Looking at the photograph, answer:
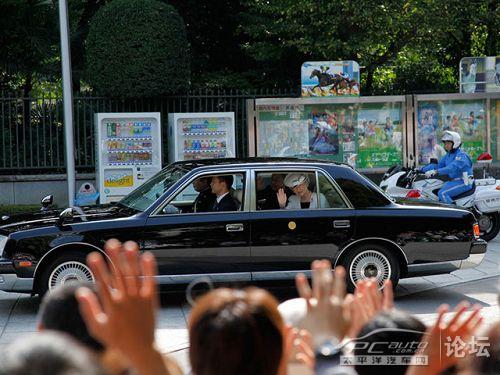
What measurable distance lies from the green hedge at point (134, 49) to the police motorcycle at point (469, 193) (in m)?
5.79

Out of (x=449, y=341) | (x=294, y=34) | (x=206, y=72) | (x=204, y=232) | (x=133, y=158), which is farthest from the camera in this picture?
(x=206, y=72)

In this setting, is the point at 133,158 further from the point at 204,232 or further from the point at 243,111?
the point at 204,232

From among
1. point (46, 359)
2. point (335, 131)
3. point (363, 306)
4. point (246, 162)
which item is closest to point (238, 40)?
point (335, 131)

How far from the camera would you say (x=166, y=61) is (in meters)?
18.2

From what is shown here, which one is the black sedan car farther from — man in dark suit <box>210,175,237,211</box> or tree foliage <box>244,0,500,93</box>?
tree foliage <box>244,0,500,93</box>

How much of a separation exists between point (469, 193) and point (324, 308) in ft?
37.8

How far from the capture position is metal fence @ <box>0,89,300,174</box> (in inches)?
720

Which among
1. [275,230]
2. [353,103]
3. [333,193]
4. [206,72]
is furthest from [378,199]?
[206,72]

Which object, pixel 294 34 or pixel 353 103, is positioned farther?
pixel 294 34

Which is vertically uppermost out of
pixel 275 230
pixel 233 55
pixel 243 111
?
pixel 233 55

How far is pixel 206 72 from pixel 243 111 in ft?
13.5

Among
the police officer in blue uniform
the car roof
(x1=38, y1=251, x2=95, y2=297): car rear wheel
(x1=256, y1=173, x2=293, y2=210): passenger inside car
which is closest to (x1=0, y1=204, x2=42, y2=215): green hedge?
the police officer in blue uniform

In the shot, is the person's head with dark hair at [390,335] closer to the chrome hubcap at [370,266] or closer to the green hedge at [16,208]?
the chrome hubcap at [370,266]

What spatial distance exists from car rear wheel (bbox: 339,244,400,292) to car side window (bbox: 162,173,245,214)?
1.29m
